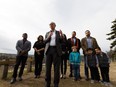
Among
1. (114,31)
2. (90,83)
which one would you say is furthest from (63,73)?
(114,31)

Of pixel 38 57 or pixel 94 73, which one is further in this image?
pixel 38 57

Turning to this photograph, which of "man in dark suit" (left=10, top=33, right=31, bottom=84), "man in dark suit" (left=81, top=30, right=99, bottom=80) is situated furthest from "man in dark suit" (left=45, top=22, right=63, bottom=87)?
"man in dark suit" (left=81, top=30, right=99, bottom=80)

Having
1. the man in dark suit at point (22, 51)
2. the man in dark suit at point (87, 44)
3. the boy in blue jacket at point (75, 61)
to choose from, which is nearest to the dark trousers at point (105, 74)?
the man in dark suit at point (87, 44)

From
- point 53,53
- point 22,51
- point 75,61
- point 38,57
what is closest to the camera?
point 53,53

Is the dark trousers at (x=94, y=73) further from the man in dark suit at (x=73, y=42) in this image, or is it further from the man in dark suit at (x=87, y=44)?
the man in dark suit at (x=73, y=42)

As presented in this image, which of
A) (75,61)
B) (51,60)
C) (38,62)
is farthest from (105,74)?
(38,62)

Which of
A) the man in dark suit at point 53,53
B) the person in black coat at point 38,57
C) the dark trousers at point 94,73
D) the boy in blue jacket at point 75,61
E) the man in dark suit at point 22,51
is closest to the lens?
the man in dark suit at point 53,53

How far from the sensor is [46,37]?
6.46 meters

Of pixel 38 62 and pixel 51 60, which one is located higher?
pixel 38 62

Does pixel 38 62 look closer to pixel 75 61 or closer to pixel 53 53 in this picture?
pixel 75 61

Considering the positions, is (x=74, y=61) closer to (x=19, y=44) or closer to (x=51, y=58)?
(x=51, y=58)

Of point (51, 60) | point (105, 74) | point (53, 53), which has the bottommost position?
point (105, 74)

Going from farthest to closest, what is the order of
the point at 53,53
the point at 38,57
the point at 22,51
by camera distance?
the point at 38,57 < the point at 22,51 < the point at 53,53

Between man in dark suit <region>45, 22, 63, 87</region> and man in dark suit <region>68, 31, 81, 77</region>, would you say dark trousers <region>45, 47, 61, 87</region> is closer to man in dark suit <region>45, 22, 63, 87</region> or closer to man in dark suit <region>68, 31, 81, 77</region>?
man in dark suit <region>45, 22, 63, 87</region>
